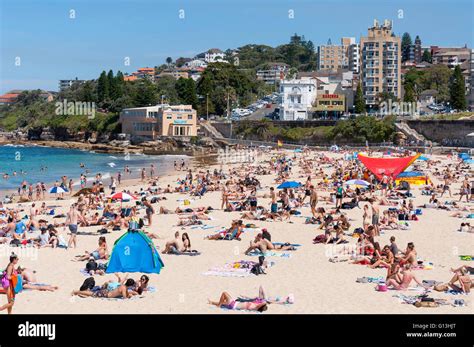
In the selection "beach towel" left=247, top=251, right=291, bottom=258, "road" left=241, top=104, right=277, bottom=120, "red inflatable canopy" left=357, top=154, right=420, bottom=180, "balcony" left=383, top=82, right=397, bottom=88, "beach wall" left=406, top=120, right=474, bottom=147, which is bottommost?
"beach towel" left=247, top=251, right=291, bottom=258

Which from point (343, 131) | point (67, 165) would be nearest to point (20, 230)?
point (67, 165)

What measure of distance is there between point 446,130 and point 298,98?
23618mm

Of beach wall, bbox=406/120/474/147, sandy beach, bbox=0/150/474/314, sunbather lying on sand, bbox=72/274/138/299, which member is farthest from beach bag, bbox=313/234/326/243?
beach wall, bbox=406/120/474/147

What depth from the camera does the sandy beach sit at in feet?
34.8

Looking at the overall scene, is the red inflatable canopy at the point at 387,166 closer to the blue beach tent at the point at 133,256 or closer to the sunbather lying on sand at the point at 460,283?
the sunbather lying on sand at the point at 460,283

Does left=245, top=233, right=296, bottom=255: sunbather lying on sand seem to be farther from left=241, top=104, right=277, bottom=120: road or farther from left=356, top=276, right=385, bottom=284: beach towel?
left=241, top=104, right=277, bottom=120: road

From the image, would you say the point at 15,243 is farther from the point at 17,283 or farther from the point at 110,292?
the point at 110,292

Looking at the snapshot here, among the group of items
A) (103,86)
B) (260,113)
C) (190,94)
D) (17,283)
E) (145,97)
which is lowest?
(17,283)

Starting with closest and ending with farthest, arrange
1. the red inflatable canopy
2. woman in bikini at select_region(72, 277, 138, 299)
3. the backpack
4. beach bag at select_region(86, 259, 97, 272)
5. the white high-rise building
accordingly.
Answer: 1. woman in bikini at select_region(72, 277, 138, 299)
2. the backpack
3. beach bag at select_region(86, 259, 97, 272)
4. the red inflatable canopy
5. the white high-rise building

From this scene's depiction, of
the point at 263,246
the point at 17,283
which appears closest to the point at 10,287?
the point at 17,283

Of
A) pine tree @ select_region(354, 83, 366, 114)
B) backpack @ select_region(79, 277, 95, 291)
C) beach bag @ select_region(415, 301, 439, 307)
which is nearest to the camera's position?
beach bag @ select_region(415, 301, 439, 307)

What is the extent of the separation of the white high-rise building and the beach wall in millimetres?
18457

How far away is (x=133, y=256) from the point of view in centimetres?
1268
